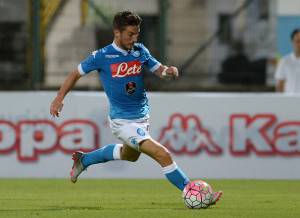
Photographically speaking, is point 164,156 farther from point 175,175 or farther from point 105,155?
point 105,155

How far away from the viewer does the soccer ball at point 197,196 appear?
32.7 feet

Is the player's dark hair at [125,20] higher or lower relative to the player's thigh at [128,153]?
higher

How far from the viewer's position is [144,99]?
1105 centimetres

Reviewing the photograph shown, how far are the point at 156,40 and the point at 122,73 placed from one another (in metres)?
6.54


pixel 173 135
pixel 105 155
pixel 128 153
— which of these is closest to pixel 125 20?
pixel 128 153

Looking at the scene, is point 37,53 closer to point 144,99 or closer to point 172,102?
point 172,102

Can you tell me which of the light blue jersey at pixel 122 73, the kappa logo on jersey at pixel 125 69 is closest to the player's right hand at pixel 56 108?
the light blue jersey at pixel 122 73

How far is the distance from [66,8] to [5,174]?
11.9ft

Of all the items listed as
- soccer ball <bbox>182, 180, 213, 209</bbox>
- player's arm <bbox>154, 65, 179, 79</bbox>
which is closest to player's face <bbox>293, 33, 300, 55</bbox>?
player's arm <bbox>154, 65, 179, 79</bbox>

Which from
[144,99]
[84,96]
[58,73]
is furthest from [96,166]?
[144,99]

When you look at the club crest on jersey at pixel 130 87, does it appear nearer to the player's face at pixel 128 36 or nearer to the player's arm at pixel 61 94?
the player's face at pixel 128 36

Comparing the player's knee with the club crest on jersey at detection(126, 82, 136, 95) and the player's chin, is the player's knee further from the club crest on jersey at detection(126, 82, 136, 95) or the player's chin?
the player's chin

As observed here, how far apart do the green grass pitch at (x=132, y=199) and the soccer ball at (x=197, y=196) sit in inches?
3.8

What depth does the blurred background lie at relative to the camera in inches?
674
